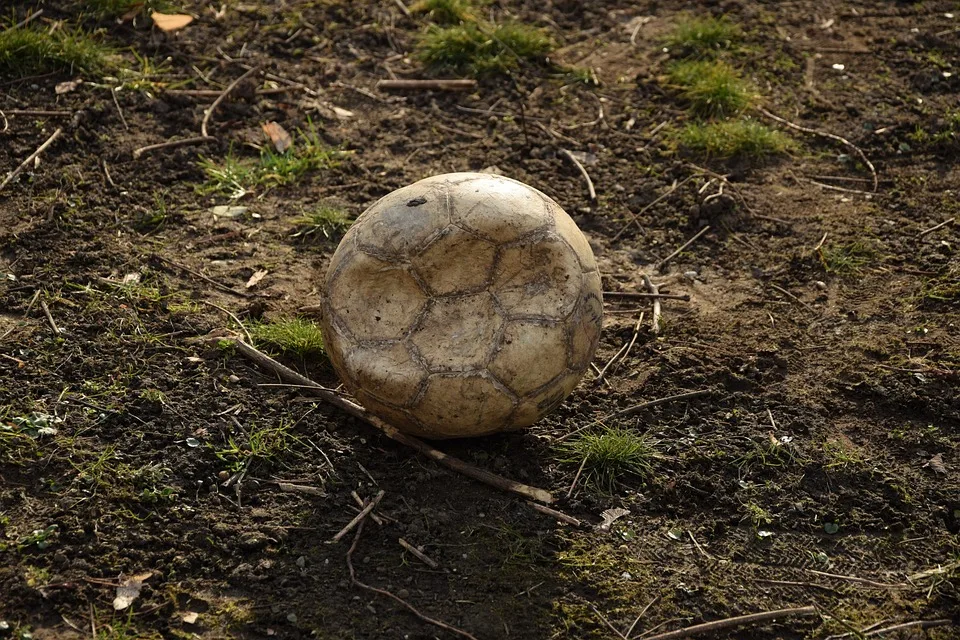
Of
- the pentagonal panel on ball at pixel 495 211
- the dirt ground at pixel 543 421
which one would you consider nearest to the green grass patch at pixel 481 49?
the dirt ground at pixel 543 421

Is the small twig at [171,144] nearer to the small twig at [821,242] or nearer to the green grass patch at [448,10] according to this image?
the green grass patch at [448,10]

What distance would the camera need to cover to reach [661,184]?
5.79 meters

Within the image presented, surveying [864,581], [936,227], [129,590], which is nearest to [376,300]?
[129,590]

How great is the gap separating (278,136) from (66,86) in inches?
50.2

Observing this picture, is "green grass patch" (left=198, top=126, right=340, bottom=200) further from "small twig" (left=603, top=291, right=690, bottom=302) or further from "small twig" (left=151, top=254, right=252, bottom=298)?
"small twig" (left=603, top=291, right=690, bottom=302)

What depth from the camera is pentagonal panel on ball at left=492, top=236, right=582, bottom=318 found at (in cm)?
376

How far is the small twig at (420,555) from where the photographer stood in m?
3.64

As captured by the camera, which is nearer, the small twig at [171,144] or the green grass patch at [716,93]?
the small twig at [171,144]

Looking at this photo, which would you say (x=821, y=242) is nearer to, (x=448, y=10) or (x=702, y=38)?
(x=702, y=38)

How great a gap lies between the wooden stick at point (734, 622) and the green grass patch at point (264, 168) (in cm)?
337

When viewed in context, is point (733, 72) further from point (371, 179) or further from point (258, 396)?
point (258, 396)

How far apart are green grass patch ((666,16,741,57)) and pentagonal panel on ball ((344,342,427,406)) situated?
395 centimetres

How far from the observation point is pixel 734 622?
351 cm

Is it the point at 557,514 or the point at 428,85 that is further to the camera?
the point at 428,85
